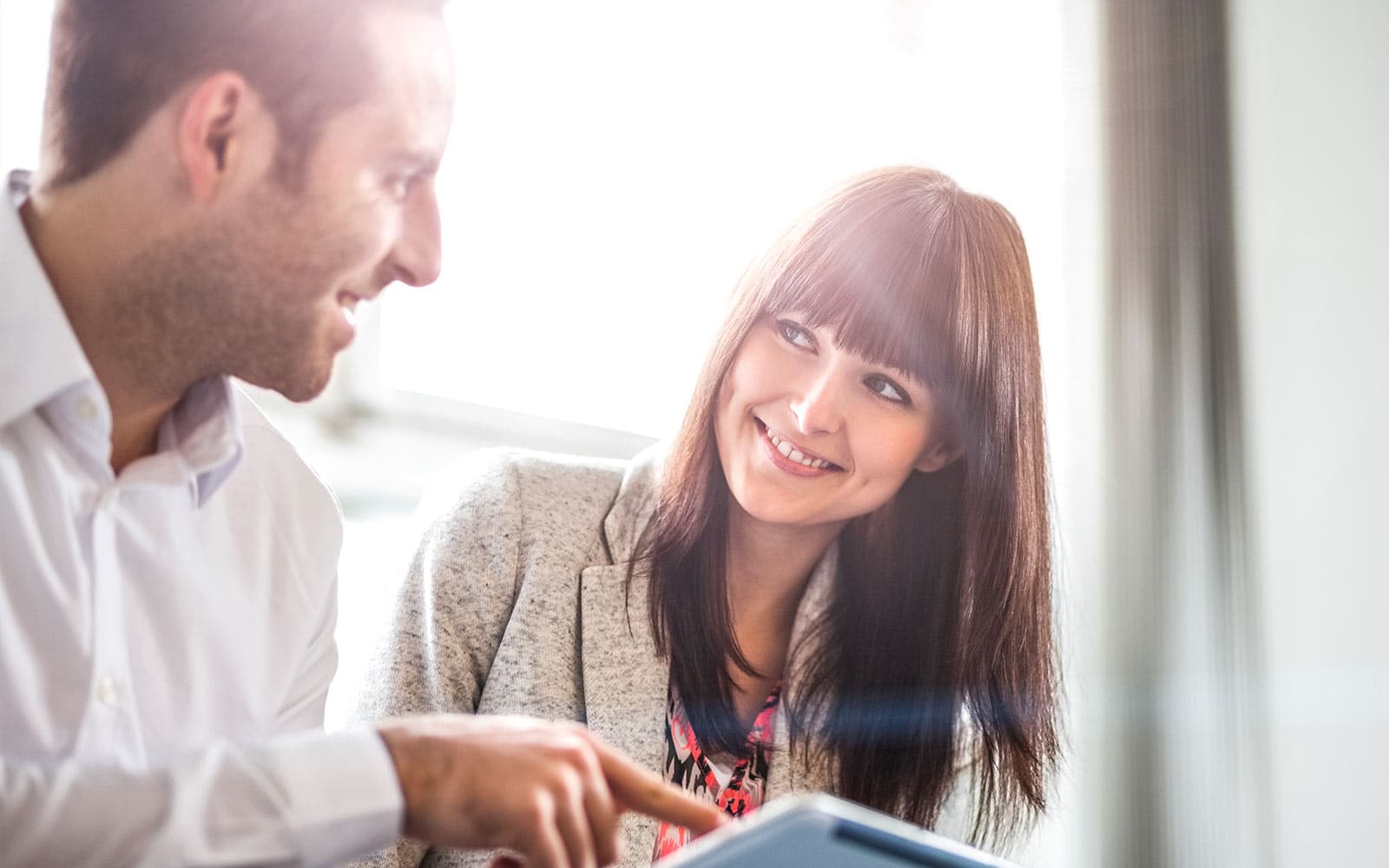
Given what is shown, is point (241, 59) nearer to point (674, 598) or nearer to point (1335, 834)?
point (674, 598)

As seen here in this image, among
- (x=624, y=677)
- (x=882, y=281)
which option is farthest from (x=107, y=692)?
(x=882, y=281)

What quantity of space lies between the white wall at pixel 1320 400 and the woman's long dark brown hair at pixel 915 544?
1.76 feet

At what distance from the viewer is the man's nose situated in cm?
70

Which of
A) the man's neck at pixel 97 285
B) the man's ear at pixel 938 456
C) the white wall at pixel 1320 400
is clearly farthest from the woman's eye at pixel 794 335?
the white wall at pixel 1320 400

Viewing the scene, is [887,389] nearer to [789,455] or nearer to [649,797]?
[789,455]

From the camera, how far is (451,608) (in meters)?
1.06

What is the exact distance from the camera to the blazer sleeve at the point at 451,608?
40.6 inches

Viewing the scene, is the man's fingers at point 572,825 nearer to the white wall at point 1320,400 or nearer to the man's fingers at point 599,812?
the man's fingers at point 599,812

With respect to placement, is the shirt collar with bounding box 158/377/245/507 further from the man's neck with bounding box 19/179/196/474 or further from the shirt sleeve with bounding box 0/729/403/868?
the shirt sleeve with bounding box 0/729/403/868

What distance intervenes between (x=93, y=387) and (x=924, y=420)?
2.67 feet

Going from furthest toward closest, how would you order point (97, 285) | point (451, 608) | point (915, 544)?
point (915, 544), point (451, 608), point (97, 285)

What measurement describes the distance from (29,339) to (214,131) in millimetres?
155

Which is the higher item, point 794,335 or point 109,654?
point 794,335

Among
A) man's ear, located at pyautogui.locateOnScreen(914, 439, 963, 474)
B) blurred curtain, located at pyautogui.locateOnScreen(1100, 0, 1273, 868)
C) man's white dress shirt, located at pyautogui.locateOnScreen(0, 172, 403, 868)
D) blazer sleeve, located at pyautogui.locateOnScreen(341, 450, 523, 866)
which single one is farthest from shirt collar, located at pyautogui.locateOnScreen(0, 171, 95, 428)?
blurred curtain, located at pyautogui.locateOnScreen(1100, 0, 1273, 868)
